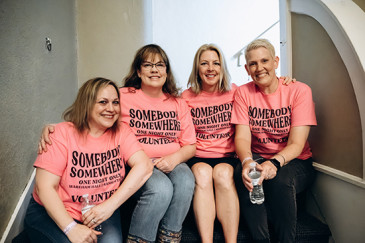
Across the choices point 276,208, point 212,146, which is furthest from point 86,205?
point 276,208

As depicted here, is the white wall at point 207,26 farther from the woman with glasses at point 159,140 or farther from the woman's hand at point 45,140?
the woman's hand at point 45,140

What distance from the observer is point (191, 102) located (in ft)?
5.38

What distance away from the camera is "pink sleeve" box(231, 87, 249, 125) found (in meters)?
1.47

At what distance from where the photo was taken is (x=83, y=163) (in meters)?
1.10

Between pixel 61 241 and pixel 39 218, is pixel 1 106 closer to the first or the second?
pixel 39 218

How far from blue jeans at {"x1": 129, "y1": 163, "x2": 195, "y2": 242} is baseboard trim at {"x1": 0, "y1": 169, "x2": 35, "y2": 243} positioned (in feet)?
1.86

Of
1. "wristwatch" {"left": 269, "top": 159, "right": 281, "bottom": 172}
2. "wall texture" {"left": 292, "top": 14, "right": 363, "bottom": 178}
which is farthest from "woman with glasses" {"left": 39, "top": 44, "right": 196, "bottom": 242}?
"wall texture" {"left": 292, "top": 14, "right": 363, "bottom": 178}

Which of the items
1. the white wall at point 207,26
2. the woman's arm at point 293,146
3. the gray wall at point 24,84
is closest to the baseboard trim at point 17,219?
the gray wall at point 24,84

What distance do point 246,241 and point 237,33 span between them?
3.14 m

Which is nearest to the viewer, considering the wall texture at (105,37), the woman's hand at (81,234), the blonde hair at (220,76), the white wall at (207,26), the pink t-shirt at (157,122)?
the woman's hand at (81,234)

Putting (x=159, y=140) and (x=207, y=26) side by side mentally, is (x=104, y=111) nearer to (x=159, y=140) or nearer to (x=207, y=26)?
(x=159, y=140)

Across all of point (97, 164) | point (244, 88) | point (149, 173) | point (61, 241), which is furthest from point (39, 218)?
point (244, 88)

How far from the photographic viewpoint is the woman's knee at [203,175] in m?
1.30

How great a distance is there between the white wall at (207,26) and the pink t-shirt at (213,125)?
1720mm
